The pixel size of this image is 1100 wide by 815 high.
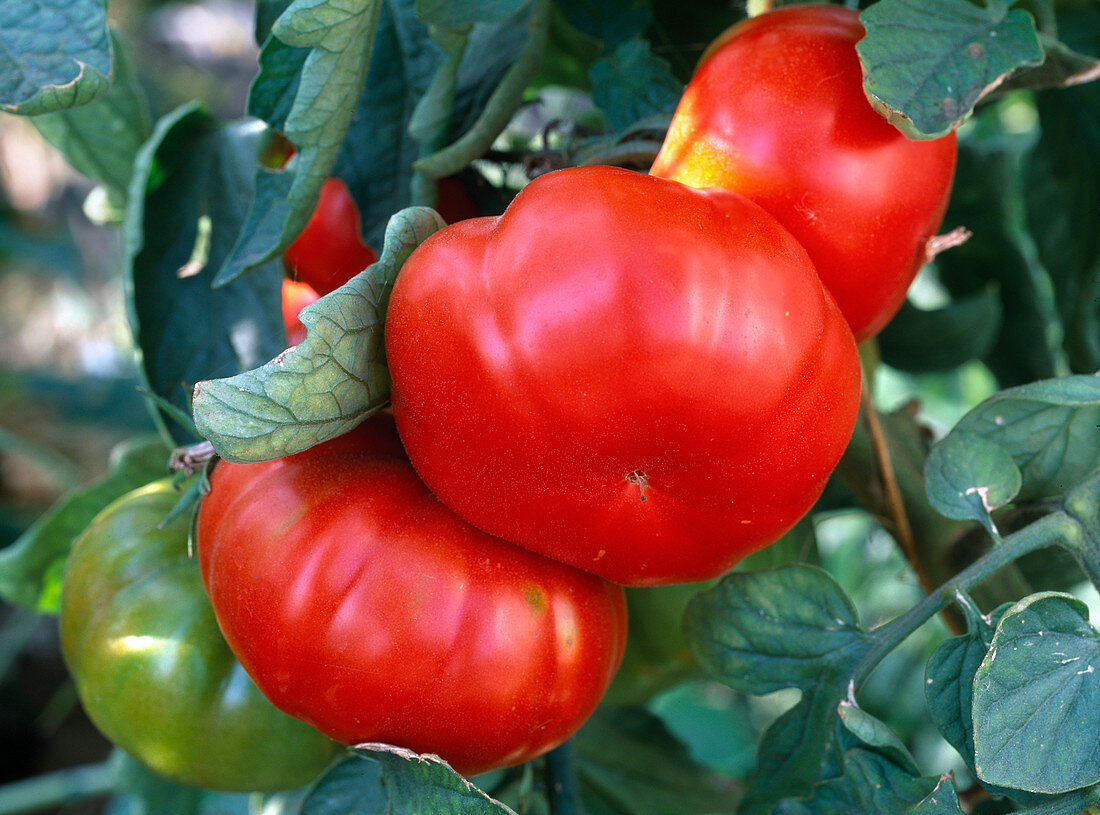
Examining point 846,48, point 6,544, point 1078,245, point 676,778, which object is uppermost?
point 846,48

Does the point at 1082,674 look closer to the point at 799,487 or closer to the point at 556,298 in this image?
the point at 799,487

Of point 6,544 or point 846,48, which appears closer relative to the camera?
point 846,48

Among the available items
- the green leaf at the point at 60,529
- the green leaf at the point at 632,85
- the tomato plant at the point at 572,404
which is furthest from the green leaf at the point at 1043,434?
the green leaf at the point at 60,529

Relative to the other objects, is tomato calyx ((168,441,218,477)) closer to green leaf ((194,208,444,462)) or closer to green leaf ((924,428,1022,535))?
green leaf ((194,208,444,462))

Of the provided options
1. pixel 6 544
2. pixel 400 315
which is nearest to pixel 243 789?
pixel 400 315

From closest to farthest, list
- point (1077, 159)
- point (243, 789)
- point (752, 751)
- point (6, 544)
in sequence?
1. point (243, 789)
2. point (1077, 159)
3. point (752, 751)
4. point (6, 544)

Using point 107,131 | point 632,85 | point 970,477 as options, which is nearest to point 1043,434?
point 970,477

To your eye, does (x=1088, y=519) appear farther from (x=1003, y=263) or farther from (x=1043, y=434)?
(x=1003, y=263)
